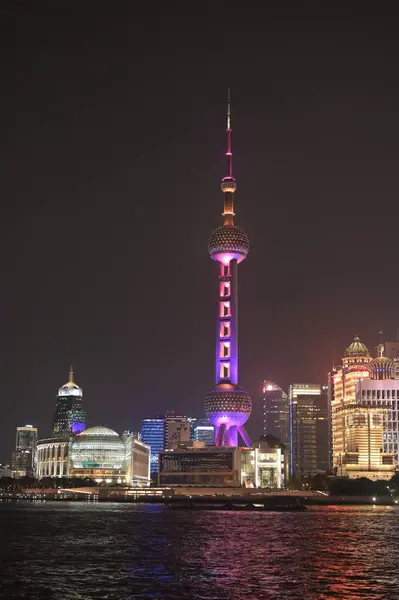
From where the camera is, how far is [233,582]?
70.5m

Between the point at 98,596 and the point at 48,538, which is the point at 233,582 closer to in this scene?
the point at 98,596

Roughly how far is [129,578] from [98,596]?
33.0 ft

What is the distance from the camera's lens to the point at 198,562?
3305 inches

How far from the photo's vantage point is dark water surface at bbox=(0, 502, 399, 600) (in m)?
65.6

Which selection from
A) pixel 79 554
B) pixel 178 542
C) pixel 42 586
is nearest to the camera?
pixel 42 586

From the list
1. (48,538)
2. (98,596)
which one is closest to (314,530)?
(48,538)

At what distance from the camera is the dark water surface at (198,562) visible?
65625 mm

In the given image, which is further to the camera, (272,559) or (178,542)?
(178,542)

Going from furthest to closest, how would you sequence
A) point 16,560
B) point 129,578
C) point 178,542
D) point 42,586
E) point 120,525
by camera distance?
point 120,525 < point 178,542 < point 16,560 < point 129,578 < point 42,586

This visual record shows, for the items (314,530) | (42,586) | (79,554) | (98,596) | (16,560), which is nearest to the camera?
(98,596)

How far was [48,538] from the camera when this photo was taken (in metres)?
111

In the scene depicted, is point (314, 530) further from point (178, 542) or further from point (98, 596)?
point (98, 596)

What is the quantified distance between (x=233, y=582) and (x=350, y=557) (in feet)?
72.6

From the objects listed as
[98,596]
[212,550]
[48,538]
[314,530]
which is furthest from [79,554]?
[314,530]
